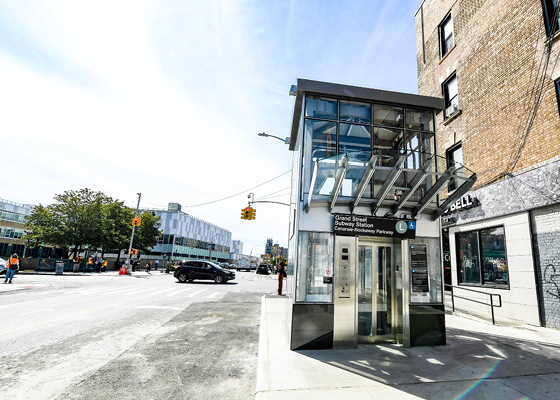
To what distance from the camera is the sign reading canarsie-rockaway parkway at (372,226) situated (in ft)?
22.0

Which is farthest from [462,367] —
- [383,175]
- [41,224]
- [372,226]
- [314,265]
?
[41,224]

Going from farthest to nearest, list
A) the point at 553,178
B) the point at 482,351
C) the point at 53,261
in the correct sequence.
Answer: the point at 53,261 → the point at 553,178 → the point at 482,351

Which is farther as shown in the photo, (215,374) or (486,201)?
(486,201)

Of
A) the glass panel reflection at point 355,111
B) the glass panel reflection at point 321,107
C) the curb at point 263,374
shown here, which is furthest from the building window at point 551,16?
the curb at point 263,374

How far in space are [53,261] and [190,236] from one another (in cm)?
6276

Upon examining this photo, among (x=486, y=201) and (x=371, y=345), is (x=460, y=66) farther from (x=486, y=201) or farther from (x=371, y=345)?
(x=371, y=345)

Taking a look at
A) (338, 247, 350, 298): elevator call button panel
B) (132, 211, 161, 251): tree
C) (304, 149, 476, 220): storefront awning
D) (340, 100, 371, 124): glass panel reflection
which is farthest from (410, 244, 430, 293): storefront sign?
(132, 211, 161, 251): tree

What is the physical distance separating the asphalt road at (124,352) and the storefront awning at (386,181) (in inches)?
147

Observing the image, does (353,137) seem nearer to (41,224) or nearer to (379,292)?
(379,292)

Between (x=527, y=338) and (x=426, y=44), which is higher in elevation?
(x=426, y=44)

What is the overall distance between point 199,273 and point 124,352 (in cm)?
1779

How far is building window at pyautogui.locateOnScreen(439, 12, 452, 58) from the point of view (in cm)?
1448

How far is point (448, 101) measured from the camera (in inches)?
559

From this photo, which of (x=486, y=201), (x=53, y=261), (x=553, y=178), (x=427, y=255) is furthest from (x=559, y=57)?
(x=53, y=261)
